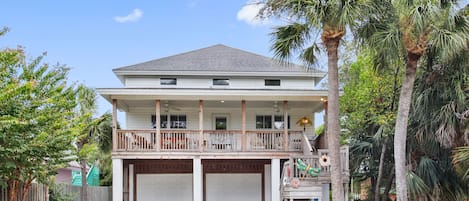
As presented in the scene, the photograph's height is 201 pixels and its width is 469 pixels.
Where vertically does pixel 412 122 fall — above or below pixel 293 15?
below

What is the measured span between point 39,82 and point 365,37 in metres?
8.22

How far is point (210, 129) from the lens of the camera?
19047 millimetres

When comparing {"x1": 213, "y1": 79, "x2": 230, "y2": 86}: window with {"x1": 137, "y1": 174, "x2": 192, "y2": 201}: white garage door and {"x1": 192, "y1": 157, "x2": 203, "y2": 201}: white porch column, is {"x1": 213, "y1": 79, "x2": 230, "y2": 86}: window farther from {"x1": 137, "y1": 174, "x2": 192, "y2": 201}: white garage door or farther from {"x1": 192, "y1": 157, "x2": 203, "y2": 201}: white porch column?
{"x1": 192, "y1": 157, "x2": 203, "y2": 201}: white porch column

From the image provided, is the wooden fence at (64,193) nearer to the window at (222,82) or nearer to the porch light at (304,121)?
the window at (222,82)

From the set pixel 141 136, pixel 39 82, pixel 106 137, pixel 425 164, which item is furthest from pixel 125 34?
pixel 425 164

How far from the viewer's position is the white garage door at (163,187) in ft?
61.1

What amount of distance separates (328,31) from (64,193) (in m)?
10.7

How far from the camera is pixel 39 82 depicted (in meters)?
10.3

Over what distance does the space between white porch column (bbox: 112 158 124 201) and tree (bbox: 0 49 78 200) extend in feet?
14.4

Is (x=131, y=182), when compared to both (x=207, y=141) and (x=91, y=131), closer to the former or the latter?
(x=91, y=131)

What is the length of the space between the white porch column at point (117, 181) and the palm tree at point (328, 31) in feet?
23.0

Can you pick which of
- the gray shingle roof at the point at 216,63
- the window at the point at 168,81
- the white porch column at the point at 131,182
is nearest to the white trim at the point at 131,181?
the white porch column at the point at 131,182

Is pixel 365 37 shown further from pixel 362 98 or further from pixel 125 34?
pixel 125 34

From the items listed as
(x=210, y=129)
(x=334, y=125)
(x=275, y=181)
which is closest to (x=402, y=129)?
(x=334, y=125)
